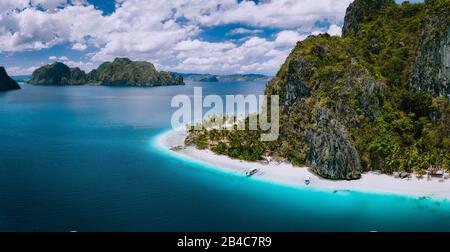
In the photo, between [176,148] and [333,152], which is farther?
[176,148]

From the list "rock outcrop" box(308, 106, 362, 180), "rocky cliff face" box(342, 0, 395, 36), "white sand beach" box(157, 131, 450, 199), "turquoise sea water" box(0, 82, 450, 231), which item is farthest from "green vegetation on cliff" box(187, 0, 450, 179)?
"rocky cliff face" box(342, 0, 395, 36)

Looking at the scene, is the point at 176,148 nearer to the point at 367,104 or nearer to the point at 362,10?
the point at 367,104

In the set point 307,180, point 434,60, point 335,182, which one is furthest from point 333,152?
point 434,60

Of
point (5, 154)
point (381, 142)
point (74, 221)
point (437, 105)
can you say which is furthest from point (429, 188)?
point (5, 154)

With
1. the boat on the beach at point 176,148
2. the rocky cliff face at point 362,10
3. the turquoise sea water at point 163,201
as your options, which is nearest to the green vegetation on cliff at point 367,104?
the boat on the beach at point 176,148

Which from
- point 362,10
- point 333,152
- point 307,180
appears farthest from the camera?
point 362,10

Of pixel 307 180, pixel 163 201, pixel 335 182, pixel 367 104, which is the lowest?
pixel 163 201

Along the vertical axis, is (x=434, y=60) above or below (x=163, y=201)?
above
